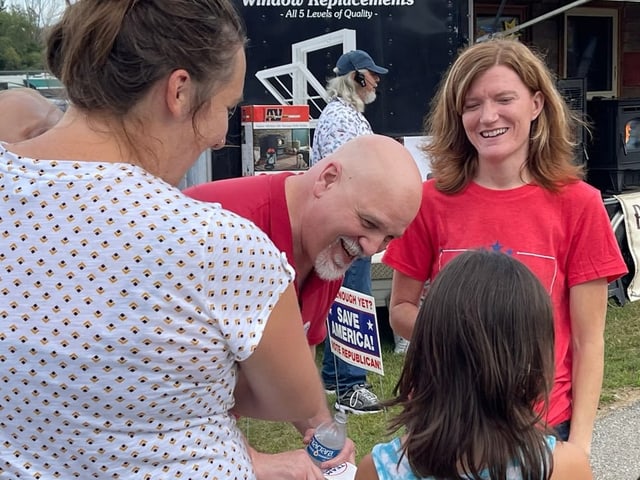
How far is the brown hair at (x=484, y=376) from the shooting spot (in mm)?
1540

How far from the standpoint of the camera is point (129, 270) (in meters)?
1.14

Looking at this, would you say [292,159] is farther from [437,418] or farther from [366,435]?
[437,418]

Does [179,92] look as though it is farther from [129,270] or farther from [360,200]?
[360,200]

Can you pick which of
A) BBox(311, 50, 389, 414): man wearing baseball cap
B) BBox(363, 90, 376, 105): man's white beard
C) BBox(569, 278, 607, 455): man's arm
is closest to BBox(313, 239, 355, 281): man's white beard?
BBox(569, 278, 607, 455): man's arm

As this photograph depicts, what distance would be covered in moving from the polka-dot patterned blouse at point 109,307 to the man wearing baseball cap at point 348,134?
10.8 feet

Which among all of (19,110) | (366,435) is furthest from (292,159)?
(19,110)

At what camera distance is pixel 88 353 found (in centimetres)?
115

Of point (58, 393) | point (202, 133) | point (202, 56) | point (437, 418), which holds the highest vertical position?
point (202, 56)

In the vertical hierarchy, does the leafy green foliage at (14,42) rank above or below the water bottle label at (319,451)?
above

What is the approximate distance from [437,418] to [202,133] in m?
0.74

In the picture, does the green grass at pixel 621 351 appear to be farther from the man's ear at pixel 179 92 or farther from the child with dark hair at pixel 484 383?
the man's ear at pixel 179 92

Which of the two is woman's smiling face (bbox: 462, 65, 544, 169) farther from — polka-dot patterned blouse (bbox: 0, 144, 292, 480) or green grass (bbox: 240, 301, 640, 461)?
green grass (bbox: 240, 301, 640, 461)

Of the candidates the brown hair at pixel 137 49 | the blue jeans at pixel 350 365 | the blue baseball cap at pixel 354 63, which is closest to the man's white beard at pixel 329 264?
the brown hair at pixel 137 49

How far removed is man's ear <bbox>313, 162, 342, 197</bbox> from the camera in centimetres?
189
